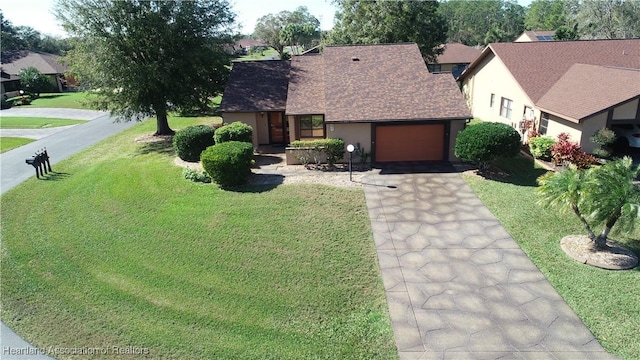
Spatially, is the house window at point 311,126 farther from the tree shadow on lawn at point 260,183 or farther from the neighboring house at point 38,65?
the neighboring house at point 38,65

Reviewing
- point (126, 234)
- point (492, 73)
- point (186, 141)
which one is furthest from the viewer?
point (492, 73)

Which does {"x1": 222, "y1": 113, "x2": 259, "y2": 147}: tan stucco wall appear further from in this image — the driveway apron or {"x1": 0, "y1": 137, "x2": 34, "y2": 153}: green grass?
{"x1": 0, "y1": 137, "x2": 34, "y2": 153}: green grass

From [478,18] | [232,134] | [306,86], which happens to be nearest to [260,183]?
[232,134]

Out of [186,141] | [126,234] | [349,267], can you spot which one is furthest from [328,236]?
[186,141]

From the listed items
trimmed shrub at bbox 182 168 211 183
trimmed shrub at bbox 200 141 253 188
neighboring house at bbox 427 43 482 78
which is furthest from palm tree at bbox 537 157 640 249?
neighboring house at bbox 427 43 482 78

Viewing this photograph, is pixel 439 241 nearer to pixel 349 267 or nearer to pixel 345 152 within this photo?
pixel 349 267

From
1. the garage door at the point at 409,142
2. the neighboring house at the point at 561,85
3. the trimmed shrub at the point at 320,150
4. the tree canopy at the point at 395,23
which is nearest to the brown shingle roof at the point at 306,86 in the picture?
the trimmed shrub at the point at 320,150
